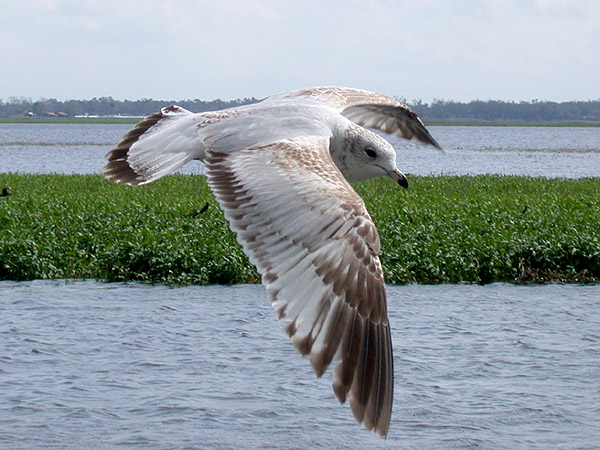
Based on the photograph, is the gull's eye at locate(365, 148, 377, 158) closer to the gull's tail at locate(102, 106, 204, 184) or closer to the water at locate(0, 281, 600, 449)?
the gull's tail at locate(102, 106, 204, 184)

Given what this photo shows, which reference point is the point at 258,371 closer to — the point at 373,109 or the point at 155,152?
the point at 373,109

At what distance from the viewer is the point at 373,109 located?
8039mm

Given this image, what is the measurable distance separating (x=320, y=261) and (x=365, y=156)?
166 centimetres

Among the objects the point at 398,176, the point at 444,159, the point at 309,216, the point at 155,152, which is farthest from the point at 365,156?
the point at 444,159

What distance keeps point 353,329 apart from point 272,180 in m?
0.92

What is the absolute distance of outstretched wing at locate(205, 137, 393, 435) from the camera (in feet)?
14.8

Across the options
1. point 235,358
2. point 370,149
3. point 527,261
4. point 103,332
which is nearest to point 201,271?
point 103,332

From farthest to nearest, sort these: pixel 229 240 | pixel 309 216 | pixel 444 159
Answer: pixel 444 159 < pixel 229 240 < pixel 309 216

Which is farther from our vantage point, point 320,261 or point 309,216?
point 309,216

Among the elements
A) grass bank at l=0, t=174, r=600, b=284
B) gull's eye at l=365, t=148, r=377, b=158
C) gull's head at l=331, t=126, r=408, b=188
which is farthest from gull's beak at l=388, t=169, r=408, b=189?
grass bank at l=0, t=174, r=600, b=284

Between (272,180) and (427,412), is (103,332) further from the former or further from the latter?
(272,180)

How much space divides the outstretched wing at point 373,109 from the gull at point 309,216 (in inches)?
38.0

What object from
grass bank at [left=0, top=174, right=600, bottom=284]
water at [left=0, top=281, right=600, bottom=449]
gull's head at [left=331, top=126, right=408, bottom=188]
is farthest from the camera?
grass bank at [left=0, top=174, right=600, bottom=284]

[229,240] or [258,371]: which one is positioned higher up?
[229,240]
